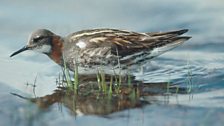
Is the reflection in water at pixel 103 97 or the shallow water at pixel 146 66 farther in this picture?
the reflection in water at pixel 103 97

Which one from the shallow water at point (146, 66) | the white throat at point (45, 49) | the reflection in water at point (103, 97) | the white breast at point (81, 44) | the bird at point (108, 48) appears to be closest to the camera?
the shallow water at point (146, 66)

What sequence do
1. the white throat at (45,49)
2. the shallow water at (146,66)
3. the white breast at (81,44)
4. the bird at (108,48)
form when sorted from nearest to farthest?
the shallow water at (146,66), the bird at (108,48), the white breast at (81,44), the white throat at (45,49)

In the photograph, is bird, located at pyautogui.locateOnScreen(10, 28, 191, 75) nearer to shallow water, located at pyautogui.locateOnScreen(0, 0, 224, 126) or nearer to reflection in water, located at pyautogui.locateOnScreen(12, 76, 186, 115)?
shallow water, located at pyautogui.locateOnScreen(0, 0, 224, 126)

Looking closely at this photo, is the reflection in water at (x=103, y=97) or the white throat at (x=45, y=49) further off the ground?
the white throat at (x=45, y=49)

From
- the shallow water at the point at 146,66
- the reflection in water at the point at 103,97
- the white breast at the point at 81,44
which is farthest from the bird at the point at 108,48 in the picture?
the reflection in water at the point at 103,97

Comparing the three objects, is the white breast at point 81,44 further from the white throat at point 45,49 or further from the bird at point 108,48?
the white throat at point 45,49

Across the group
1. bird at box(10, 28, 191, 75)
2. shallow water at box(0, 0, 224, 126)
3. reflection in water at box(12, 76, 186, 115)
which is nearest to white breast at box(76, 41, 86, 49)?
bird at box(10, 28, 191, 75)
